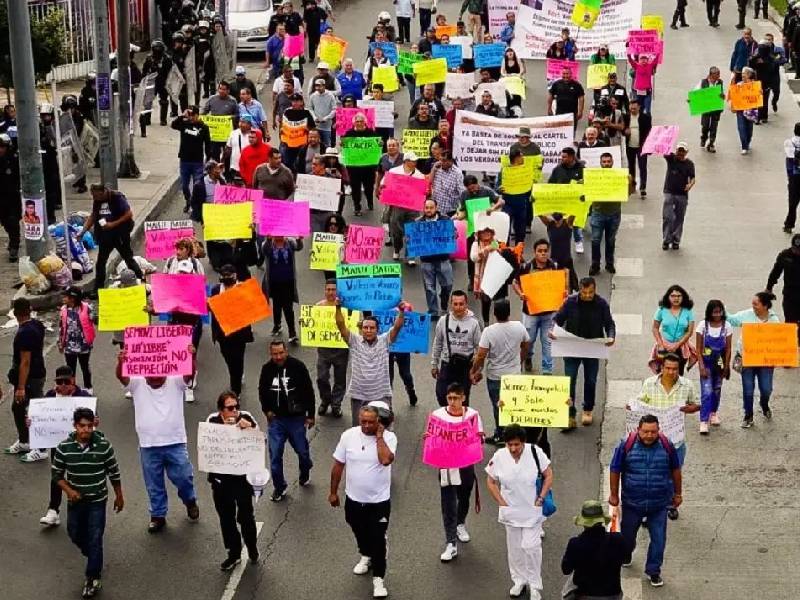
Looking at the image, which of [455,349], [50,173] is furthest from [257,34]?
[455,349]

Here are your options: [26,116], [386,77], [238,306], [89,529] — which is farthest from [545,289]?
[386,77]

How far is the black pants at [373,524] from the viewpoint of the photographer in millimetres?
12039

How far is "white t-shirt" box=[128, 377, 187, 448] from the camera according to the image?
12969mm

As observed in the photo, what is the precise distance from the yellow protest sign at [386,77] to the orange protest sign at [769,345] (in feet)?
41.4

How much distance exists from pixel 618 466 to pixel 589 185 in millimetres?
8130

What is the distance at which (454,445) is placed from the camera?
40.4 feet

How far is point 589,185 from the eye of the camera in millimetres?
19531

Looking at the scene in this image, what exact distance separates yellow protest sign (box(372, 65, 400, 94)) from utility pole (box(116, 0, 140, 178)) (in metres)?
4.02

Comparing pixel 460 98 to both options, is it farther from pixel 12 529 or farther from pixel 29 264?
pixel 12 529

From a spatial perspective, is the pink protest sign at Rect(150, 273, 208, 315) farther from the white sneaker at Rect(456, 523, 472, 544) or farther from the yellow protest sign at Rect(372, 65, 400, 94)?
Result: the yellow protest sign at Rect(372, 65, 400, 94)

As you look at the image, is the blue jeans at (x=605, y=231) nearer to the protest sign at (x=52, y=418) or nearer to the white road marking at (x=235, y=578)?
the white road marking at (x=235, y=578)

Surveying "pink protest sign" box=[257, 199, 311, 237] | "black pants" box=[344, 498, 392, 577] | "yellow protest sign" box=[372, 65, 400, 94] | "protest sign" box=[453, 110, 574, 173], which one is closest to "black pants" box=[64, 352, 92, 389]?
"pink protest sign" box=[257, 199, 311, 237]

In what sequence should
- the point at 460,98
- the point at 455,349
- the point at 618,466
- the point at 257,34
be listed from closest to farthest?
the point at 618,466 → the point at 455,349 → the point at 460,98 → the point at 257,34

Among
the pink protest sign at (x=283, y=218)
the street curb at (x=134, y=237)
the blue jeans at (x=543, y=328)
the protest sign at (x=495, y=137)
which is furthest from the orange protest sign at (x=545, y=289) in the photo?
the protest sign at (x=495, y=137)
